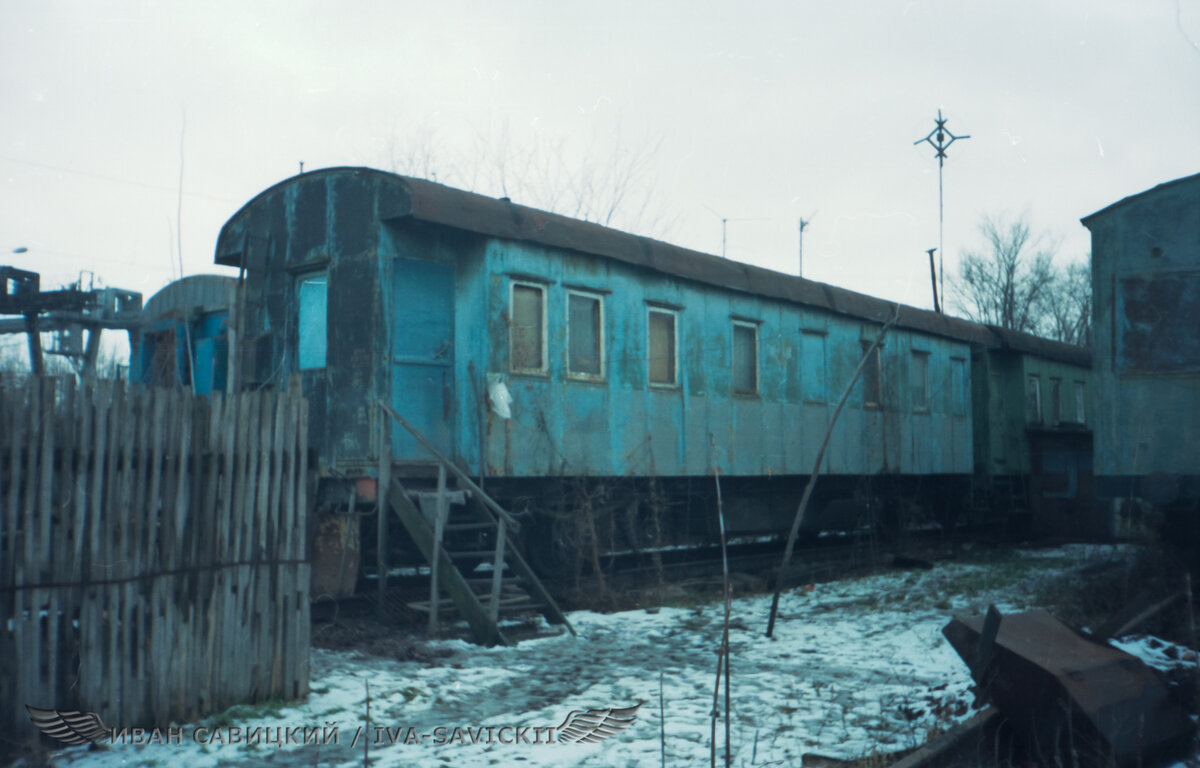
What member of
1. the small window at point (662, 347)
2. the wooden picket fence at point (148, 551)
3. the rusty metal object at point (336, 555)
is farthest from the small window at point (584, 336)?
the wooden picket fence at point (148, 551)

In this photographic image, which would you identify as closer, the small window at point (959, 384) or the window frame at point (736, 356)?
the window frame at point (736, 356)

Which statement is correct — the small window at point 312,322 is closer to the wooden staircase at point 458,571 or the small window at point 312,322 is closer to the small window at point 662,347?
the wooden staircase at point 458,571

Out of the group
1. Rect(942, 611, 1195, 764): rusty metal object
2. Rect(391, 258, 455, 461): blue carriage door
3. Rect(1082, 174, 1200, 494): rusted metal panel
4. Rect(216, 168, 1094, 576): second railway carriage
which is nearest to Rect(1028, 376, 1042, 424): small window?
Rect(216, 168, 1094, 576): second railway carriage

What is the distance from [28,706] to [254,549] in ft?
4.66

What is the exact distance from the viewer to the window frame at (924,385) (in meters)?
16.8

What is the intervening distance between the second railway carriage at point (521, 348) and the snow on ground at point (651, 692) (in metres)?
2.06

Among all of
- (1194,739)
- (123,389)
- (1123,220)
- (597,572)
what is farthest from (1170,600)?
(123,389)

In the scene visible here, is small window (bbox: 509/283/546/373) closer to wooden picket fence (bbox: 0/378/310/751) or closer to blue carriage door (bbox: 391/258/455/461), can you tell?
blue carriage door (bbox: 391/258/455/461)

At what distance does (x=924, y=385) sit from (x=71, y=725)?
15.1 m

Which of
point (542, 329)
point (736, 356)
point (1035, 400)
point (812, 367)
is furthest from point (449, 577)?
point (1035, 400)

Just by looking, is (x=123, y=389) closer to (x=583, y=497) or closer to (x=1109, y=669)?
(x=1109, y=669)

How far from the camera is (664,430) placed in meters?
11.8

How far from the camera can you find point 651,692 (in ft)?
20.6

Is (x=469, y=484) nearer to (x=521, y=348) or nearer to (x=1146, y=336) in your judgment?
(x=521, y=348)
